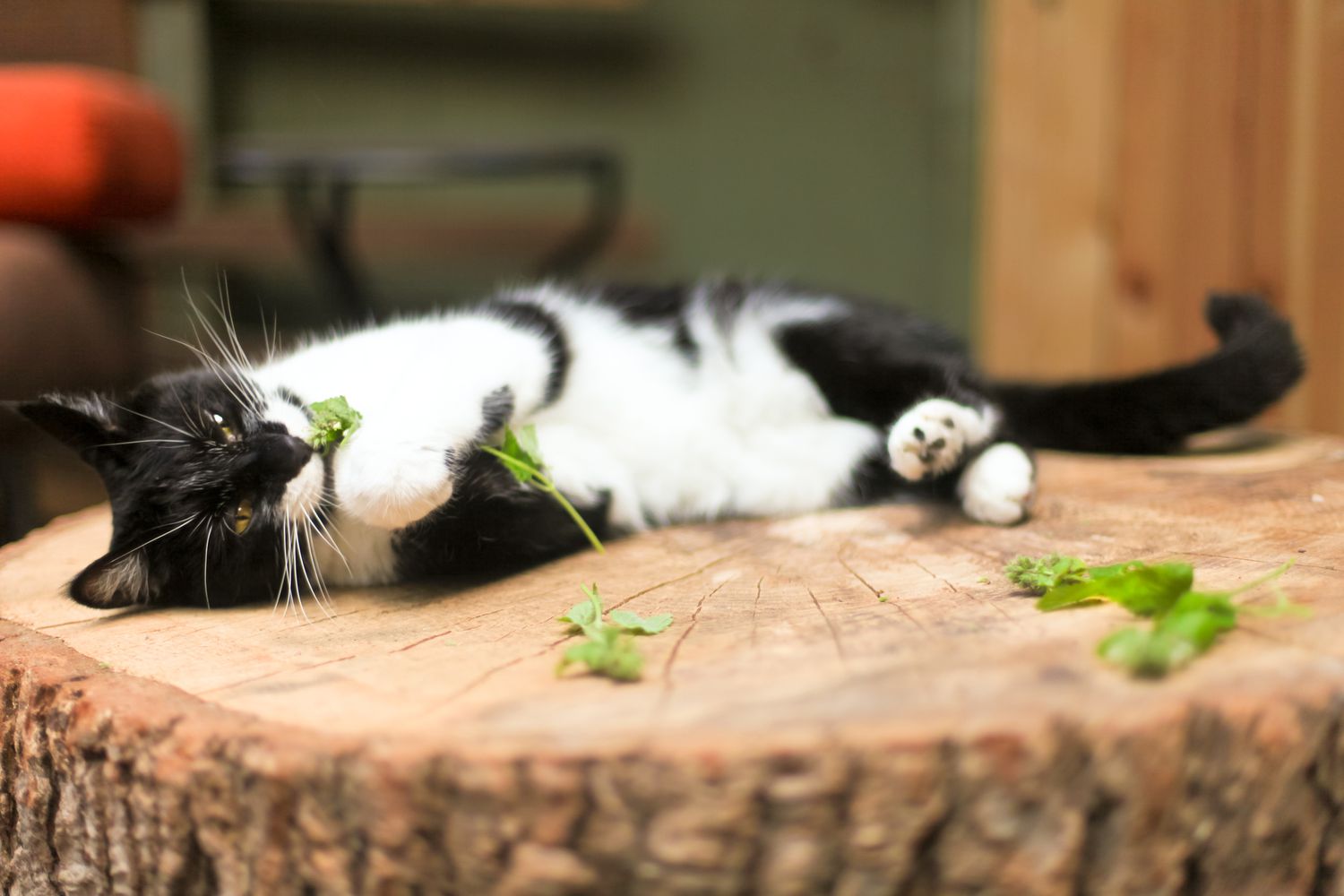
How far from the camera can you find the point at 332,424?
1.29 metres

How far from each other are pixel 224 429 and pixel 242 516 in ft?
0.43

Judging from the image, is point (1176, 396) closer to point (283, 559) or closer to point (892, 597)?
point (892, 597)

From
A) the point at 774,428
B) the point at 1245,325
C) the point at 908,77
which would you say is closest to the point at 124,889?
the point at 774,428

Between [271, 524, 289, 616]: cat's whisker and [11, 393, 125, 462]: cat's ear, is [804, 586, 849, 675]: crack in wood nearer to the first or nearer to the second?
[271, 524, 289, 616]: cat's whisker

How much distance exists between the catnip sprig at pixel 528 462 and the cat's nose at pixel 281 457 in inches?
10.1

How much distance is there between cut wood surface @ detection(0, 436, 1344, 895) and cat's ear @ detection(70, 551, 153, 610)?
0.10 meters

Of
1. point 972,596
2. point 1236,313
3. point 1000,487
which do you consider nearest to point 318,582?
point 972,596

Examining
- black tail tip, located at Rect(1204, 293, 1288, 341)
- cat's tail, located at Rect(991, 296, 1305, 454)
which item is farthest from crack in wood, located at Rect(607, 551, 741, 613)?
black tail tip, located at Rect(1204, 293, 1288, 341)

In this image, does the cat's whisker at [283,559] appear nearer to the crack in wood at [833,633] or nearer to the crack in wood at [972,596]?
the crack in wood at [833,633]

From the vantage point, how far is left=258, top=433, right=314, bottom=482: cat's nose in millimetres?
1234

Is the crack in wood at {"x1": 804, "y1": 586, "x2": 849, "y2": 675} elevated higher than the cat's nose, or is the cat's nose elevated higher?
the cat's nose

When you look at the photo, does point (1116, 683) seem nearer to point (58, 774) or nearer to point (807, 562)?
point (807, 562)

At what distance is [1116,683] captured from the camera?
769mm

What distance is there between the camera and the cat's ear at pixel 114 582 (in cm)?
117
